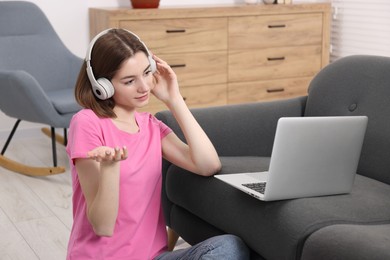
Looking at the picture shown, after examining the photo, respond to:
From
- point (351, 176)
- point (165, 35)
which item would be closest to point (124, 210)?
point (351, 176)

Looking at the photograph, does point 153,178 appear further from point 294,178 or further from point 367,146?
point 367,146

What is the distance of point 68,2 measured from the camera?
16.2 feet

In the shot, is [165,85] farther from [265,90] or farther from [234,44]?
[265,90]

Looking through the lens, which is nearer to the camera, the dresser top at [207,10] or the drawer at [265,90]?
the dresser top at [207,10]

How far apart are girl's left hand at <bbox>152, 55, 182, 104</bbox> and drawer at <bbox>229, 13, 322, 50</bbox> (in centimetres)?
288

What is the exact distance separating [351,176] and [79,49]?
10.3 feet

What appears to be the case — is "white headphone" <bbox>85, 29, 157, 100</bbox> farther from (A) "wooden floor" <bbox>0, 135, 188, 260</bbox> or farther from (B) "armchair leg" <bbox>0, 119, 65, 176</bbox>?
(B) "armchair leg" <bbox>0, 119, 65, 176</bbox>

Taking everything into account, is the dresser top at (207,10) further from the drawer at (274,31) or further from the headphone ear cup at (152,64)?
the headphone ear cup at (152,64)

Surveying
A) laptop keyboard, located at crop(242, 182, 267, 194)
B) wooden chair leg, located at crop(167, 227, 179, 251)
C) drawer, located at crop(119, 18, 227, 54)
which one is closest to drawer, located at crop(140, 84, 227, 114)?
drawer, located at crop(119, 18, 227, 54)

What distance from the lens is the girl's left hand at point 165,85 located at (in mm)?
2219

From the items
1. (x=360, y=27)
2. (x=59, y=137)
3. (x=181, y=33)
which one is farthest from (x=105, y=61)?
(x=360, y=27)

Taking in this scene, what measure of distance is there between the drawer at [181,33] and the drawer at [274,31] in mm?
100

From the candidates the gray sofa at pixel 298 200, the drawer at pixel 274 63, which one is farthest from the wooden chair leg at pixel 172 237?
the drawer at pixel 274 63

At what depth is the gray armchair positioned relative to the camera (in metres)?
4.02
